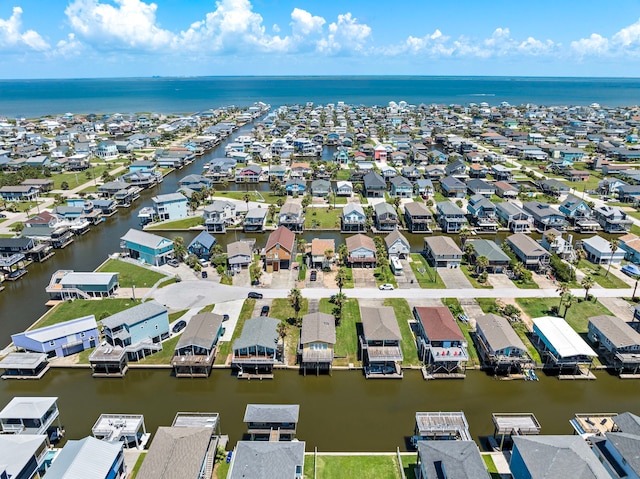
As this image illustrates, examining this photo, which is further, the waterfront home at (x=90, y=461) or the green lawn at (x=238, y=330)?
the green lawn at (x=238, y=330)

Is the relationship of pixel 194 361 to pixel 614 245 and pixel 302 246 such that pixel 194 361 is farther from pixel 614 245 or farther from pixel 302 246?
pixel 614 245

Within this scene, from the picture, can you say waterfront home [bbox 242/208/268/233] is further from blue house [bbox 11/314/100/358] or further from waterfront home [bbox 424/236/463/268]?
blue house [bbox 11/314/100/358]

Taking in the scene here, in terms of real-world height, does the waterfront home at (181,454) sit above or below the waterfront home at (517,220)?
below

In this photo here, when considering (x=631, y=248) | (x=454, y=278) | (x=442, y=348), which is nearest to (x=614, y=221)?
(x=631, y=248)

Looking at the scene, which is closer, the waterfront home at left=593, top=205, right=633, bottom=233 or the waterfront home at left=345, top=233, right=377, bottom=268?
the waterfront home at left=345, top=233, right=377, bottom=268

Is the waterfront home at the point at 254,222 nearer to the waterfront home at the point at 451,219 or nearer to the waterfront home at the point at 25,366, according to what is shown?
the waterfront home at the point at 451,219

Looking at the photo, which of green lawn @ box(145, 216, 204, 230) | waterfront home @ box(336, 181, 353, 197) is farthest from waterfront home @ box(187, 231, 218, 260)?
waterfront home @ box(336, 181, 353, 197)

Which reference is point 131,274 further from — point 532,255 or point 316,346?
point 532,255

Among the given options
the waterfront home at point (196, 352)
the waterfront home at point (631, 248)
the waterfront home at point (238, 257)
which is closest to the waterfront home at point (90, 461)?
the waterfront home at point (196, 352)
